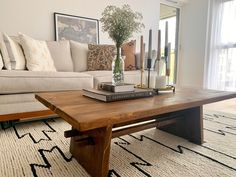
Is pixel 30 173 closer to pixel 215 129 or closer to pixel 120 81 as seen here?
pixel 120 81

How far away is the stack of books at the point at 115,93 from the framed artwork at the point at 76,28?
2.00 m

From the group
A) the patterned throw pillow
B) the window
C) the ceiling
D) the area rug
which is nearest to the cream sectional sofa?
the area rug

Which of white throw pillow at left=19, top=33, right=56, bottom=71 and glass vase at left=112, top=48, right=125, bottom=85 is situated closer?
glass vase at left=112, top=48, right=125, bottom=85

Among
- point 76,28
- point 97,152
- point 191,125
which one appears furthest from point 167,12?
point 97,152

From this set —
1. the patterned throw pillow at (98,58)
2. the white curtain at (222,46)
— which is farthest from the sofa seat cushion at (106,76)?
the white curtain at (222,46)

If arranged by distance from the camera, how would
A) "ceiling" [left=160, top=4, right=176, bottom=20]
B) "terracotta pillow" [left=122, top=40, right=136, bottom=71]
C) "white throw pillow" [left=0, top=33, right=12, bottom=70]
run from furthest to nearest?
1. "ceiling" [left=160, top=4, right=176, bottom=20]
2. "terracotta pillow" [left=122, top=40, right=136, bottom=71]
3. "white throw pillow" [left=0, top=33, right=12, bottom=70]

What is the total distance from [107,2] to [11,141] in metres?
2.69

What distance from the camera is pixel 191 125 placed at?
1432 mm

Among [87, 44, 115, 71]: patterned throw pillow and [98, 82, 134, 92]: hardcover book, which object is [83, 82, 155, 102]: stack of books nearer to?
[98, 82, 134, 92]: hardcover book

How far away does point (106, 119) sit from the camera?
717mm

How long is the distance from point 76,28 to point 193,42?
8.25 feet

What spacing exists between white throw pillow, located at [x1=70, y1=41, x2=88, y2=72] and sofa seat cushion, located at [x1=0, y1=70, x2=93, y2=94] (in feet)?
2.42

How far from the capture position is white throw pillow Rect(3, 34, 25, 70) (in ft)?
6.44

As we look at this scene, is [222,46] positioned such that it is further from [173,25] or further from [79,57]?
[79,57]
